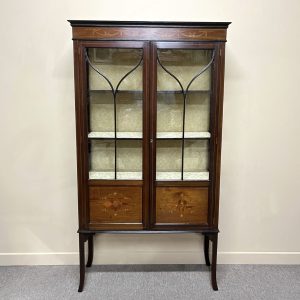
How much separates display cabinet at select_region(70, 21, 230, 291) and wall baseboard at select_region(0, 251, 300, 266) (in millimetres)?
342

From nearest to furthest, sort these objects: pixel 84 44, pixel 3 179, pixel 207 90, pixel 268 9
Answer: pixel 84 44, pixel 207 90, pixel 268 9, pixel 3 179

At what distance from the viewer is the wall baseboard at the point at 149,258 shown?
98.1 inches

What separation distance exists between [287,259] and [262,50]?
5.52 feet

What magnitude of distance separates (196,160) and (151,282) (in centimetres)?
97

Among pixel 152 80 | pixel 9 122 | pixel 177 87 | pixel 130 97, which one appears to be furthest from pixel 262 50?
pixel 9 122

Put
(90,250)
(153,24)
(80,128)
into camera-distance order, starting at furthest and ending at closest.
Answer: (90,250)
(80,128)
(153,24)

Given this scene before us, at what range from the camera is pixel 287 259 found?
2527mm

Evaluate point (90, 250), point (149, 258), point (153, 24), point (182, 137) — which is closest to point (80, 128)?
point (182, 137)

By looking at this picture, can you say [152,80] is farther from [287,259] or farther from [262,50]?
[287,259]

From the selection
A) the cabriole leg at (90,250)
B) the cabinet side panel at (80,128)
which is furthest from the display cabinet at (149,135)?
the cabriole leg at (90,250)

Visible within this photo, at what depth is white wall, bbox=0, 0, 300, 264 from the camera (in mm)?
2229

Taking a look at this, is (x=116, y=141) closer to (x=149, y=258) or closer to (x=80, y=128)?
(x=80, y=128)

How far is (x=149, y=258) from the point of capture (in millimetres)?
2510

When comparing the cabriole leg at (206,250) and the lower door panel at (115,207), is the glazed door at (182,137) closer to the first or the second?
the lower door panel at (115,207)
